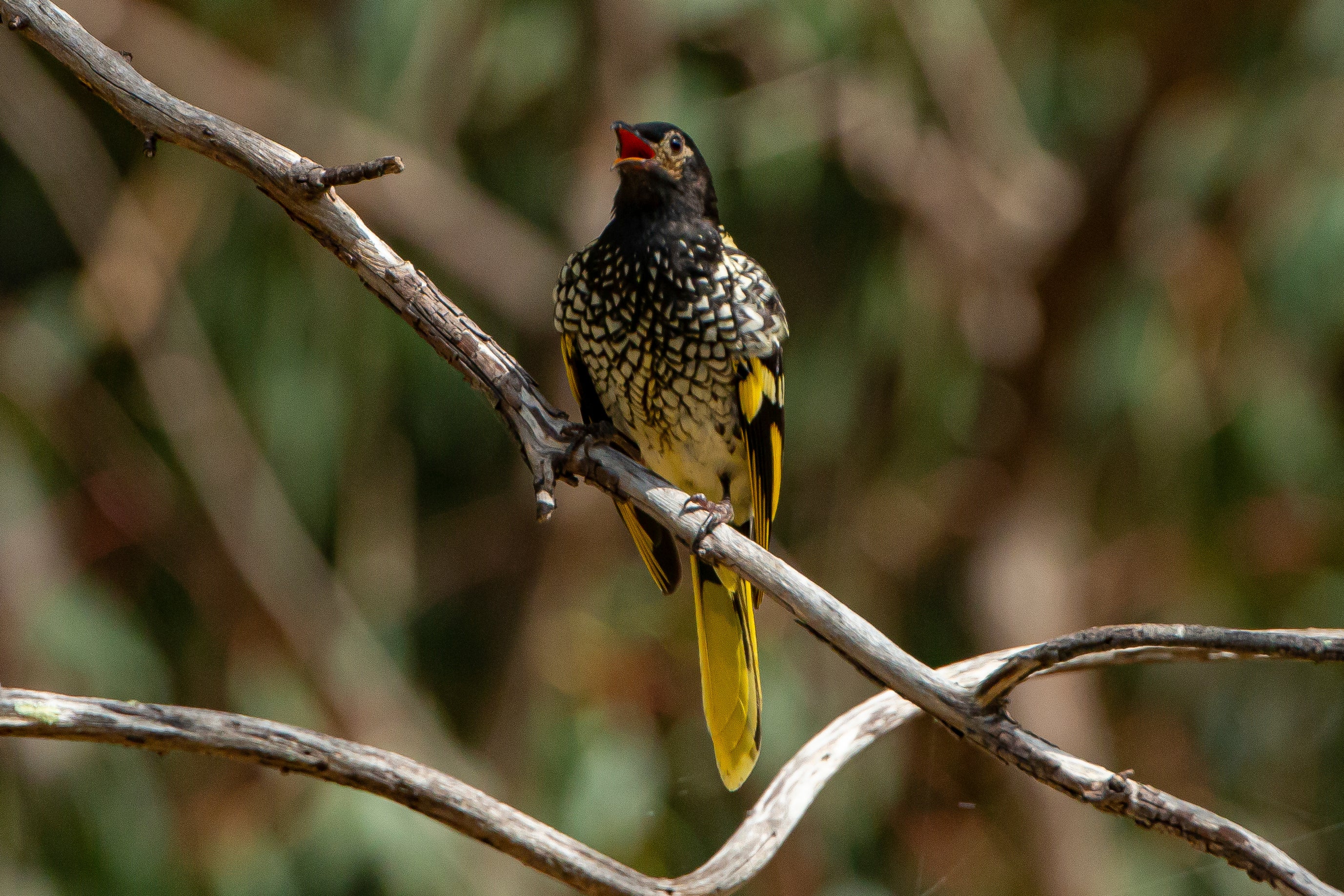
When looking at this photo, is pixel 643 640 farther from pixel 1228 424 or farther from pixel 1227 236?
pixel 1227 236

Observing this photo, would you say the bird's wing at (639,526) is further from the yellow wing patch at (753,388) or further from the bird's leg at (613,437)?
the yellow wing patch at (753,388)

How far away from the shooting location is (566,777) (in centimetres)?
685

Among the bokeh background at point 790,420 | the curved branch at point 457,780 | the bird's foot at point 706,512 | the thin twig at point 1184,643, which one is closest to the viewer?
the thin twig at point 1184,643

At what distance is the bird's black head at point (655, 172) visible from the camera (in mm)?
3508

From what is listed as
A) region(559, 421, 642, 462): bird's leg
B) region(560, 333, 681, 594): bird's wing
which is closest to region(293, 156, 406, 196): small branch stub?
region(559, 421, 642, 462): bird's leg

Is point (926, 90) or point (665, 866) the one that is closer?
point (665, 866)

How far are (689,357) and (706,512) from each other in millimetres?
595

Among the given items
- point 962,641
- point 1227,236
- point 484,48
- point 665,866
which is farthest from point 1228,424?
point 484,48

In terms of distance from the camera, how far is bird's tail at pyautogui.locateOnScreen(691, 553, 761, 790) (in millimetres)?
3318

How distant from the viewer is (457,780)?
2510 millimetres

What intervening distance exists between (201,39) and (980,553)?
5.67 metres

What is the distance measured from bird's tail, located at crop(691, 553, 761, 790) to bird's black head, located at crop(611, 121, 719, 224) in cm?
96

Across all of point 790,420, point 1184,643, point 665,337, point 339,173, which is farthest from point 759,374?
point 790,420

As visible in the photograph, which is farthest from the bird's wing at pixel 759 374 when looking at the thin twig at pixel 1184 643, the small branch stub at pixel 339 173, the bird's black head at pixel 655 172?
the thin twig at pixel 1184 643
